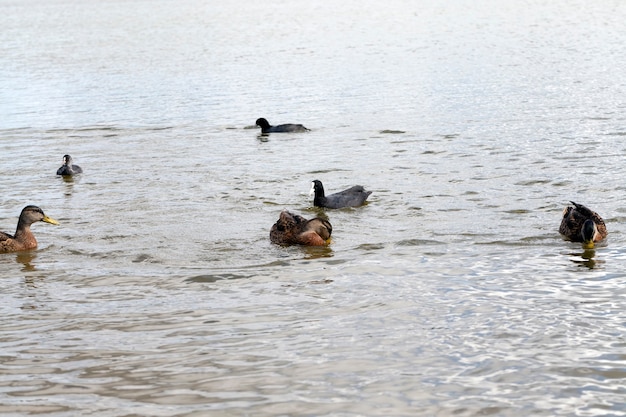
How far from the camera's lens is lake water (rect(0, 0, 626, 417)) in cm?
781

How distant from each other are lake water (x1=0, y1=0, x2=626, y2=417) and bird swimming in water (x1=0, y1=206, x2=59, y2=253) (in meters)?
0.16

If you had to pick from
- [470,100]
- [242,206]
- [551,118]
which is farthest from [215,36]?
[242,206]

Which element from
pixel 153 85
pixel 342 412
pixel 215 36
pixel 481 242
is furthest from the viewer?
pixel 215 36

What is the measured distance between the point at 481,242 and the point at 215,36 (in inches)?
1701

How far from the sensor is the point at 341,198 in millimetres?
14977

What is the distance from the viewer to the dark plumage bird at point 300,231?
12.6m

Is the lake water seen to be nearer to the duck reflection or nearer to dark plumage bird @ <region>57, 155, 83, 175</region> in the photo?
the duck reflection

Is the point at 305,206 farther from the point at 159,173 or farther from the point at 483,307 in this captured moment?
the point at 483,307

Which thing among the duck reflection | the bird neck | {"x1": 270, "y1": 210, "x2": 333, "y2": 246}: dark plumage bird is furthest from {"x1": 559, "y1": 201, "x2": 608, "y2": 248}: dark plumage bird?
the bird neck

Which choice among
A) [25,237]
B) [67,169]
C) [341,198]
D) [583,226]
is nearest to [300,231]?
[341,198]

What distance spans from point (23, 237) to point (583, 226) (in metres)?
7.21

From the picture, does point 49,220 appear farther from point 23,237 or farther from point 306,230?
point 306,230

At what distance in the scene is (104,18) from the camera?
73250 mm

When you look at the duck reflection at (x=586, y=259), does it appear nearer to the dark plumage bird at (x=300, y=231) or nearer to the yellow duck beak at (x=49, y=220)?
the dark plumage bird at (x=300, y=231)
